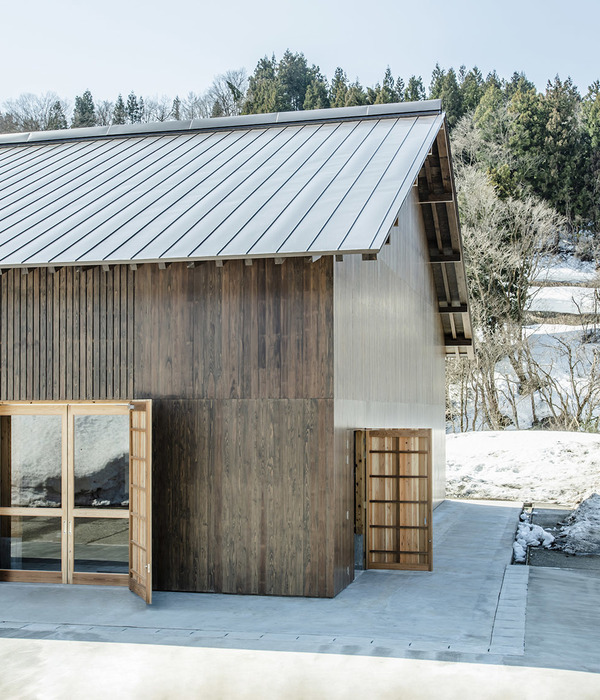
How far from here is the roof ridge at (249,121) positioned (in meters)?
12.8

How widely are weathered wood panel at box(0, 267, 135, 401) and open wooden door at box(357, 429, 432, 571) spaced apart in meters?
3.32

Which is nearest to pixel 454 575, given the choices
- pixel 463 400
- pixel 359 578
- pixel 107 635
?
pixel 359 578

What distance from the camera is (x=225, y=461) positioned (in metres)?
8.98

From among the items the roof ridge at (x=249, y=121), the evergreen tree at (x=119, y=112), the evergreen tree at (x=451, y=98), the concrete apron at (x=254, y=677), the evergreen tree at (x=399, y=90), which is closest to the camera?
the concrete apron at (x=254, y=677)

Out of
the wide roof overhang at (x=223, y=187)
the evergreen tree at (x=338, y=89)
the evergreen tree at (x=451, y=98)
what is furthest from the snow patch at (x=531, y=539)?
the evergreen tree at (x=451, y=98)

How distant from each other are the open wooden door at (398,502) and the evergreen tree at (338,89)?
36056mm

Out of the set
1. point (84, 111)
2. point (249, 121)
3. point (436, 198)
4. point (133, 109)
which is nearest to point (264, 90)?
point (133, 109)

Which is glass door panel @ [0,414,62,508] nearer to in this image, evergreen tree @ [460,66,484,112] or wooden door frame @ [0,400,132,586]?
wooden door frame @ [0,400,132,586]

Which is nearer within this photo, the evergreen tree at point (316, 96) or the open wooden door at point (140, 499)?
the open wooden door at point (140, 499)

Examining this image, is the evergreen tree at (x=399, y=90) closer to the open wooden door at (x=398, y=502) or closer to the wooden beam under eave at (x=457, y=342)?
the wooden beam under eave at (x=457, y=342)

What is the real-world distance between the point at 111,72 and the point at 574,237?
35308mm

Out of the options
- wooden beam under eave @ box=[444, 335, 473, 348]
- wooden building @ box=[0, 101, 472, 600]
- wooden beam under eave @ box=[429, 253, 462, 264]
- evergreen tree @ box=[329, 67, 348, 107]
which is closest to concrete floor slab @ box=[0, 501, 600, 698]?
wooden building @ box=[0, 101, 472, 600]

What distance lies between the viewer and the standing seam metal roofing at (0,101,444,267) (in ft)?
28.2

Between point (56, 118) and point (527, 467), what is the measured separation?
1486 inches
